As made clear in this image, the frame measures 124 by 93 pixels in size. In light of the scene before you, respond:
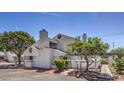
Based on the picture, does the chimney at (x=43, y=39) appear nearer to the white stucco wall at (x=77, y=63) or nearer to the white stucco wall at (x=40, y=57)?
the white stucco wall at (x=40, y=57)

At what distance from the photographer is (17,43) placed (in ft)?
30.0

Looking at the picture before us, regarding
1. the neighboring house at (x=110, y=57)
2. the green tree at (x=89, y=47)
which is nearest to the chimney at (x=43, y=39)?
the green tree at (x=89, y=47)

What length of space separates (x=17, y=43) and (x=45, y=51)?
1.88 meters

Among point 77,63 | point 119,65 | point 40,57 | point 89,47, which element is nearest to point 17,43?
point 40,57

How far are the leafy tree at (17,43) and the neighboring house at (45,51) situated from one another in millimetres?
525

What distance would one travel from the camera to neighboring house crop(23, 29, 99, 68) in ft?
24.4

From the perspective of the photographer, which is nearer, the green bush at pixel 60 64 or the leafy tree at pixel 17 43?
the green bush at pixel 60 64

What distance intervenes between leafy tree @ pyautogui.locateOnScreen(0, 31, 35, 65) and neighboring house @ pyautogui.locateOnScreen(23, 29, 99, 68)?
20.7 inches

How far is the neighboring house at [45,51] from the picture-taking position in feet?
24.4

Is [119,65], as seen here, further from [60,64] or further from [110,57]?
[60,64]
